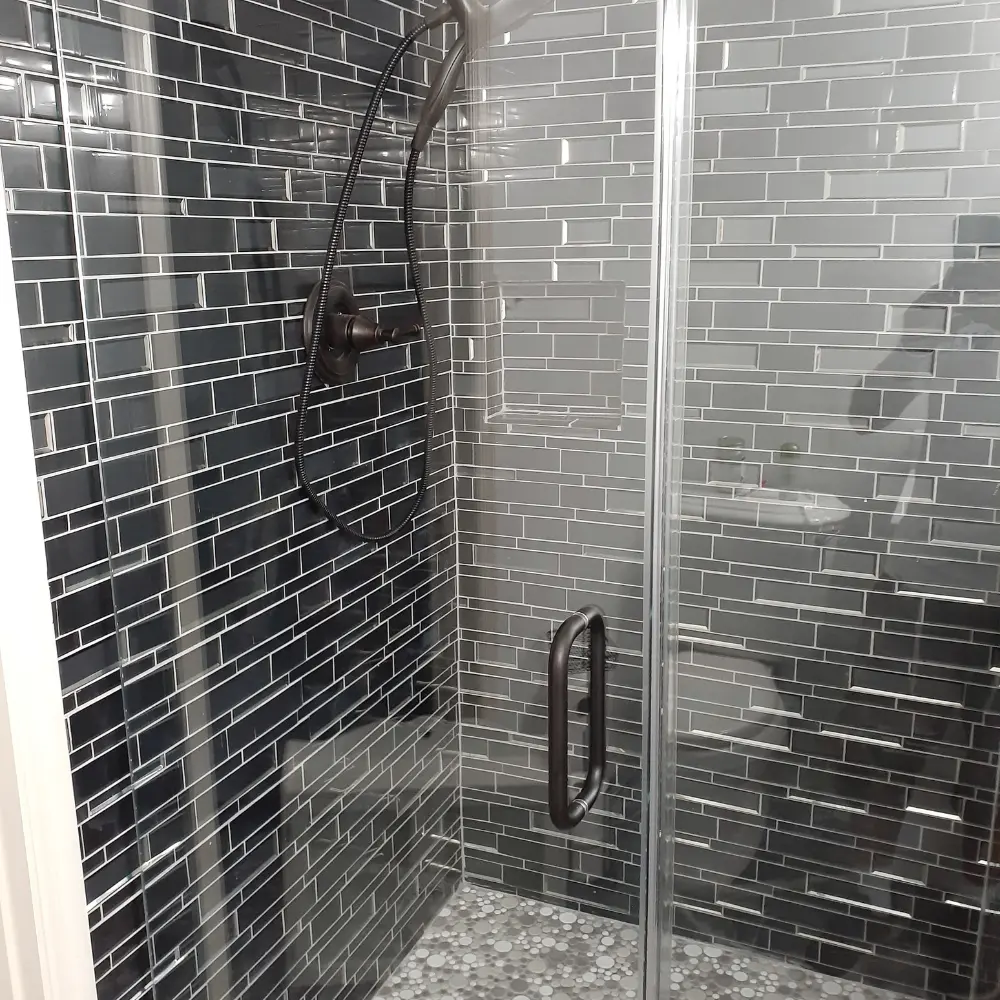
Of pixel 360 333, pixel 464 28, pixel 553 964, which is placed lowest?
pixel 553 964

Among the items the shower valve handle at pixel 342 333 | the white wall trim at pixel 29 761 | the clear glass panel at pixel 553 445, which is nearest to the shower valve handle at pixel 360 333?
the shower valve handle at pixel 342 333

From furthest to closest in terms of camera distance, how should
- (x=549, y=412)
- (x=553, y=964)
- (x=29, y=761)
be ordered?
(x=553, y=964) → (x=549, y=412) → (x=29, y=761)

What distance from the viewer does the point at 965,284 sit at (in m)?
1.45

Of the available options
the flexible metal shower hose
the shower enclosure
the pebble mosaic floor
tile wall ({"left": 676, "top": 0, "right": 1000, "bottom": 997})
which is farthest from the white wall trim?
tile wall ({"left": 676, "top": 0, "right": 1000, "bottom": 997})

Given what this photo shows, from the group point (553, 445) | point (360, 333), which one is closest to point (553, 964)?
point (553, 445)

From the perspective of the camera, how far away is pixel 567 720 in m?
1.57

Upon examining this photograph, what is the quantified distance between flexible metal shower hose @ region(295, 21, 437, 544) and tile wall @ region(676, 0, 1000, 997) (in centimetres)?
42

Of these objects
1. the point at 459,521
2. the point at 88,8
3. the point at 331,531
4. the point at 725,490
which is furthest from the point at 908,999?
the point at 88,8

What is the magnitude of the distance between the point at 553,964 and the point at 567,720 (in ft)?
1.35

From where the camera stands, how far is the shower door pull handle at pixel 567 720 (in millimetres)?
1545

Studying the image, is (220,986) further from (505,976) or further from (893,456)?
(893,456)

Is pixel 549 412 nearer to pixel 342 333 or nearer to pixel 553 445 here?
pixel 553 445

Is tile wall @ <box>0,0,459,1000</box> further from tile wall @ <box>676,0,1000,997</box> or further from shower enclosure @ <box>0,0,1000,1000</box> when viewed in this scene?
tile wall @ <box>676,0,1000,997</box>

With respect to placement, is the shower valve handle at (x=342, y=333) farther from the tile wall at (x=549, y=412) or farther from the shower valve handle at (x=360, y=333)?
the tile wall at (x=549, y=412)
